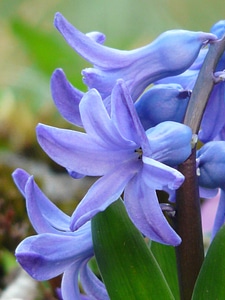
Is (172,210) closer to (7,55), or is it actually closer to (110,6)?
(110,6)

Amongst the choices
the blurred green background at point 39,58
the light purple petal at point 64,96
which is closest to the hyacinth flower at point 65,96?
the light purple petal at point 64,96

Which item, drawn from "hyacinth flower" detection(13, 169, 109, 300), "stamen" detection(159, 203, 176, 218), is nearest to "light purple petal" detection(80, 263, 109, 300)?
"hyacinth flower" detection(13, 169, 109, 300)

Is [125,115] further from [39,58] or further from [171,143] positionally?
[39,58]

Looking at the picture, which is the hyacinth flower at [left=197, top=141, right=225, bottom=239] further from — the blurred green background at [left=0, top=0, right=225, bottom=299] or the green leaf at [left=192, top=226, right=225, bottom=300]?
the blurred green background at [left=0, top=0, right=225, bottom=299]

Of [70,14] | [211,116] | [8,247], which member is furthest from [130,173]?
[70,14]

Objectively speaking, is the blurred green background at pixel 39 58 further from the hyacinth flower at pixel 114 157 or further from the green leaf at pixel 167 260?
the hyacinth flower at pixel 114 157

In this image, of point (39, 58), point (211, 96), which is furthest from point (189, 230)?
point (39, 58)
